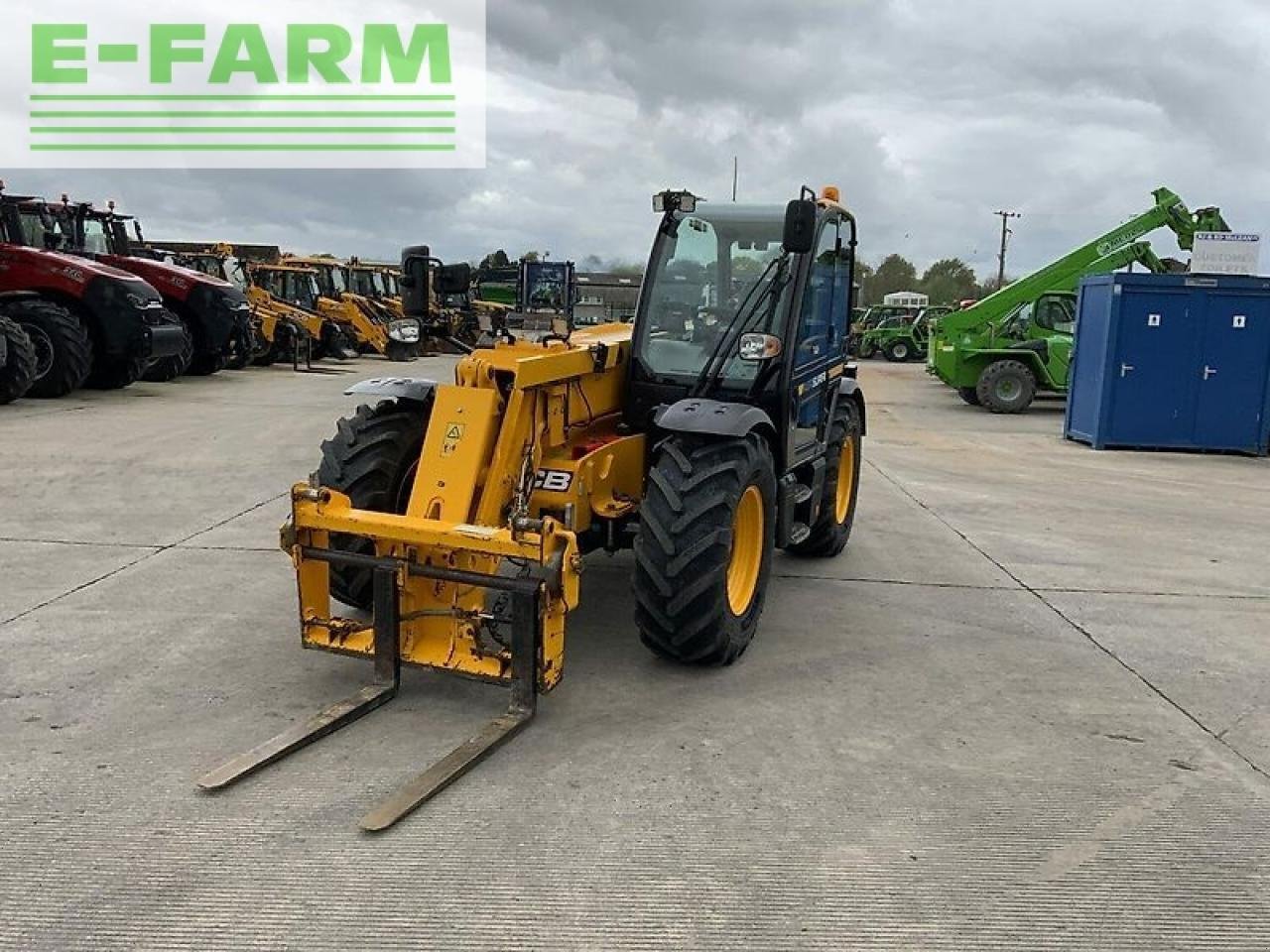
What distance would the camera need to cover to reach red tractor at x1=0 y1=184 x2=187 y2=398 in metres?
13.5

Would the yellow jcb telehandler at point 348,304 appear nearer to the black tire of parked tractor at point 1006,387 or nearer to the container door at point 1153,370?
the black tire of parked tractor at point 1006,387

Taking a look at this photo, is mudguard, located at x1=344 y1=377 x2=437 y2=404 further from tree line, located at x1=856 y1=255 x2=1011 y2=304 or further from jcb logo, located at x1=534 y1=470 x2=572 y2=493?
tree line, located at x1=856 y1=255 x2=1011 y2=304

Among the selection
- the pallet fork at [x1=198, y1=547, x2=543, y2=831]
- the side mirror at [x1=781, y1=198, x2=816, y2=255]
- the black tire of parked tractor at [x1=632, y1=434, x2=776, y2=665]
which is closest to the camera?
the pallet fork at [x1=198, y1=547, x2=543, y2=831]

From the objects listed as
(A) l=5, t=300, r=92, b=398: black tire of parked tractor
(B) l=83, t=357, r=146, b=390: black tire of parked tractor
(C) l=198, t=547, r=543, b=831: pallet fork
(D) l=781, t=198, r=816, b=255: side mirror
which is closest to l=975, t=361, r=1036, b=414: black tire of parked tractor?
(B) l=83, t=357, r=146, b=390: black tire of parked tractor

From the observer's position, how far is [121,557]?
6391mm

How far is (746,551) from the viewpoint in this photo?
5.04m

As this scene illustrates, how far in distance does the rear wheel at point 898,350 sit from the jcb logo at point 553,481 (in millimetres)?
32805

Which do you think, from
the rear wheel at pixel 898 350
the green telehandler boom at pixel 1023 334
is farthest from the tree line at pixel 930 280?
the green telehandler boom at pixel 1023 334

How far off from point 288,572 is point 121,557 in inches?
43.5

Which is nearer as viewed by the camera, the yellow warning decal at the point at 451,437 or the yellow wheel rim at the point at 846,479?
the yellow warning decal at the point at 451,437

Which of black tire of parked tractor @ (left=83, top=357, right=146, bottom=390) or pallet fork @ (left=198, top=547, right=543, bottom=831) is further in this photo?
black tire of parked tractor @ (left=83, top=357, right=146, bottom=390)

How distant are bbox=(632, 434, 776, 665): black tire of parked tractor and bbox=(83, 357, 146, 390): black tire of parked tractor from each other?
40.8ft

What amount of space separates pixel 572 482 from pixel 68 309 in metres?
12.0

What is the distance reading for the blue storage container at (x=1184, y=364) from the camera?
1383 centimetres
